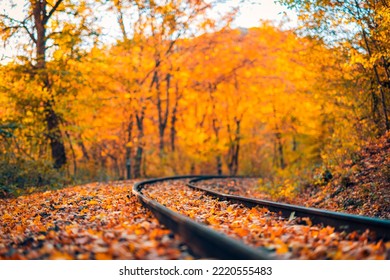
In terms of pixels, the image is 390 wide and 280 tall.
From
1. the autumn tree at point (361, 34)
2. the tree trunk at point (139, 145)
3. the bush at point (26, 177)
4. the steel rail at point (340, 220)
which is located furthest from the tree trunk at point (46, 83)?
the steel rail at point (340, 220)

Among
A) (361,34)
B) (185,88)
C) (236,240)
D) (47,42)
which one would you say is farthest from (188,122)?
(236,240)

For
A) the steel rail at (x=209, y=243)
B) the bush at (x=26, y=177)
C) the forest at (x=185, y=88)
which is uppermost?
the forest at (x=185, y=88)

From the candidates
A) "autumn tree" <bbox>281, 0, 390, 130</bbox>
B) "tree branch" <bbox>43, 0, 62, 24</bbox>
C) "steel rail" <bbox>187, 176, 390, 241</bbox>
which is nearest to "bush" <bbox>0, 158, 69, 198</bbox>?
"tree branch" <bbox>43, 0, 62, 24</bbox>

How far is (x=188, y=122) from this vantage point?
1539 inches

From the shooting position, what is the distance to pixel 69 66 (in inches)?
822

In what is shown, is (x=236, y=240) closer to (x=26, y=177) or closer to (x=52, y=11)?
(x=26, y=177)

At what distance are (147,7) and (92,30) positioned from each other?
527cm

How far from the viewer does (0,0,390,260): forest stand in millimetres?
6422

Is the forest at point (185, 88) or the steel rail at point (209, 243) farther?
the forest at point (185, 88)

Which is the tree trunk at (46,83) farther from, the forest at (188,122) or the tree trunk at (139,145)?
the tree trunk at (139,145)

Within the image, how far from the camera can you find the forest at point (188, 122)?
253 inches

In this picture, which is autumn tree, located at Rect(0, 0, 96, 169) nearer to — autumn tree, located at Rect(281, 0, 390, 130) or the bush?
the bush
